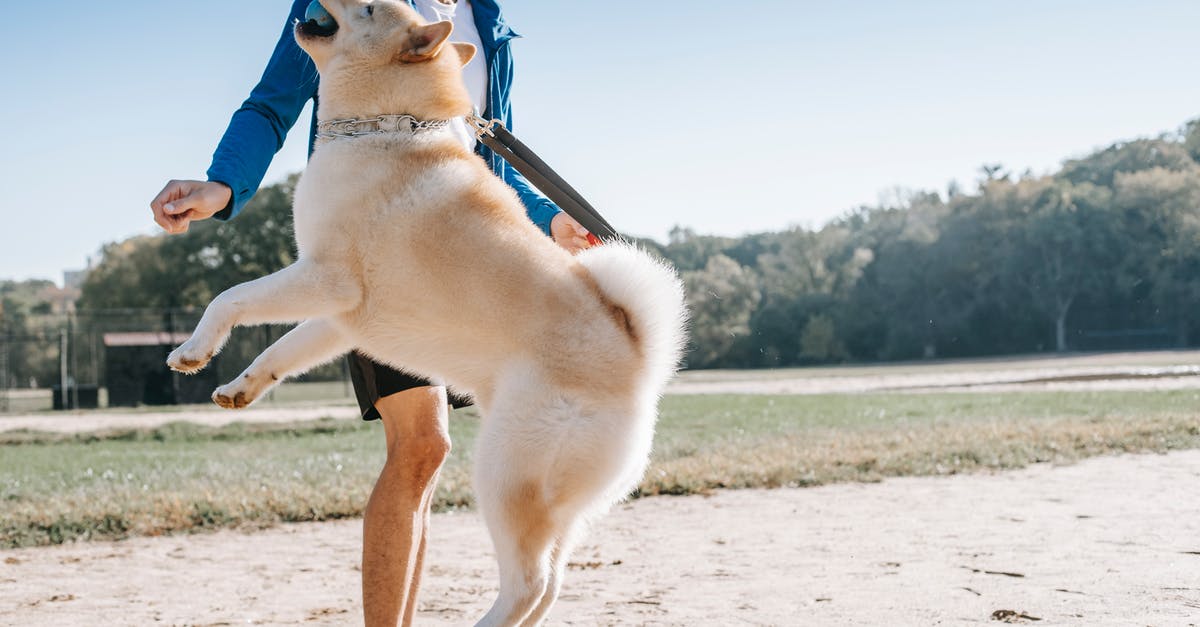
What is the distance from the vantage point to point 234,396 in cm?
279

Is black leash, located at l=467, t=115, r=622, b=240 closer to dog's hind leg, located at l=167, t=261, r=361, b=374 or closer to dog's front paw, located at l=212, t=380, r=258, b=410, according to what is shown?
dog's hind leg, located at l=167, t=261, r=361, b=374

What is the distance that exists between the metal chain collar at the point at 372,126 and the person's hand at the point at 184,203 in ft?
1.08

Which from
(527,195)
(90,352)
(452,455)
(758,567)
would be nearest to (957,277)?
(90,352)

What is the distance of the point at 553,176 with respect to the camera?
3359mm

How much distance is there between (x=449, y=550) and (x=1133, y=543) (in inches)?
140

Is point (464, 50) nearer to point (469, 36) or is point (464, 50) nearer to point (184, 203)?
point (469, 36)

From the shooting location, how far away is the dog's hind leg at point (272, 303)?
2551 millimetres

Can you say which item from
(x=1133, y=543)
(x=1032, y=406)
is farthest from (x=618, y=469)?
(x=1032, y=406)

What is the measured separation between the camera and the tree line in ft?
154

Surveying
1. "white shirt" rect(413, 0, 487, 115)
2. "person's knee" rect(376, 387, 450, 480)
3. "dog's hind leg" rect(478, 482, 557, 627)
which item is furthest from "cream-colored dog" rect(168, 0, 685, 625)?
"white shirt" rect(413, 0, 487, 115)

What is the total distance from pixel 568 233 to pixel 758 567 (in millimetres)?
2373

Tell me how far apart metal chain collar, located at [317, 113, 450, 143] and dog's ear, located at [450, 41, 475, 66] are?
307mm

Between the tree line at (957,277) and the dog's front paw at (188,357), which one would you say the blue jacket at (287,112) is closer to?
the dog's front paw at (188,357)

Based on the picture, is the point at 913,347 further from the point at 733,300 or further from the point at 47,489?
the point at 47,489
